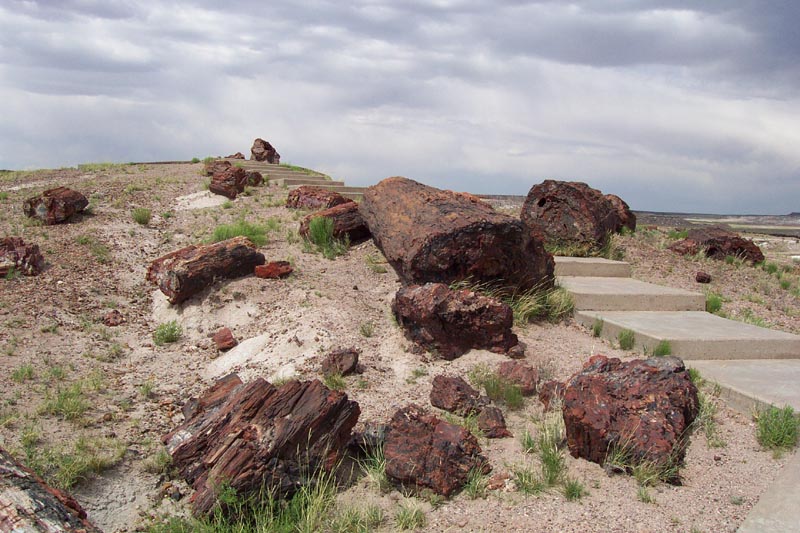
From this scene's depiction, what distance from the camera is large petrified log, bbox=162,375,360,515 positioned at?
395 cm

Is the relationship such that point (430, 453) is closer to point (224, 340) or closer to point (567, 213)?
point (224, 340)

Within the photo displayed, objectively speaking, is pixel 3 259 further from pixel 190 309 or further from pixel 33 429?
pixel 33 429

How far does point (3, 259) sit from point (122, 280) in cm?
141

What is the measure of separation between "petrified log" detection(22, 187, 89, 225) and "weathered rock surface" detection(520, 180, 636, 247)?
7161 mm

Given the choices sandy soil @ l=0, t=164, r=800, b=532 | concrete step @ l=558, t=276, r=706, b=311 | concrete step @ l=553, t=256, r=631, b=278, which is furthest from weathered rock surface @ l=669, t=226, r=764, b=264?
concrete step @ l=558, t=276, r=706, b=311

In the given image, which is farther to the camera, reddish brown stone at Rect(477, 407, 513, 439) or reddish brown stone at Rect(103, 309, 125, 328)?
reddish brown stone at Rect(103, 309, 125, 328)

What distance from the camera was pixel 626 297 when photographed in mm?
7430

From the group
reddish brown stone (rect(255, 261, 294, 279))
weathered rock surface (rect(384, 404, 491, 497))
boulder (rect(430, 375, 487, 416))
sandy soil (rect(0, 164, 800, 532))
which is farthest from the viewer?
reddish brown stone (rect(255, 261, 294, 279))

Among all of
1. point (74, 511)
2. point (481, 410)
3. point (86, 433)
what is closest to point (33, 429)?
point (86, 433)

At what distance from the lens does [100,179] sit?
45.9ft

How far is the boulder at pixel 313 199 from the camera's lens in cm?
1041

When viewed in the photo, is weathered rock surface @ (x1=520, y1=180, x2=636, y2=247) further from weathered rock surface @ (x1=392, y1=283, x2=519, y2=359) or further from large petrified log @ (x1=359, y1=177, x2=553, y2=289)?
weathered rock surface @ (x1=392, y1=283, x2=519, y2=359)

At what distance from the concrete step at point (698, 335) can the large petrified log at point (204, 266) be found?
396cm

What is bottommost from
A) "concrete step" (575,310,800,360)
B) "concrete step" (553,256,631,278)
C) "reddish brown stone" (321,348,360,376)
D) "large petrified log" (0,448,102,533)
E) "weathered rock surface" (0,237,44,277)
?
"large petrified log" (0,448,102,533)
